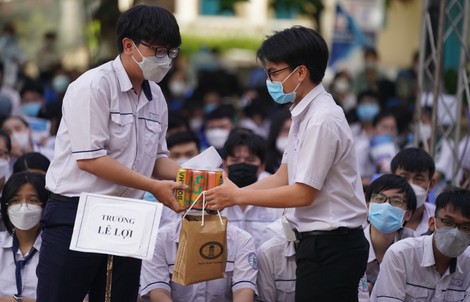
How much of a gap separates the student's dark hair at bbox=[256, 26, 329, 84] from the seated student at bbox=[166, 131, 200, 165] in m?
3.06

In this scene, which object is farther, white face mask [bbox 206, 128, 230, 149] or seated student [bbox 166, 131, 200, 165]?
white face mask [bbox 206, 128, 230, 149]

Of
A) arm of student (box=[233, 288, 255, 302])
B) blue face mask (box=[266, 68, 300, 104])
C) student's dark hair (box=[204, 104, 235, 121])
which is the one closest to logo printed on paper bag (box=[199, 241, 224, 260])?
blue face mask (box=[266, 68, 300, 104])

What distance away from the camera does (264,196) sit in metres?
4.20

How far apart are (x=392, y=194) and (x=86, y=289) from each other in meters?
2.15

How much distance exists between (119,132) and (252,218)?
243 centimetres

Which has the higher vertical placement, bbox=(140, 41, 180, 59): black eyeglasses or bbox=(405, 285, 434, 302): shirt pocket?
bbox=(140, 41, 180, 59): black eyeglasses

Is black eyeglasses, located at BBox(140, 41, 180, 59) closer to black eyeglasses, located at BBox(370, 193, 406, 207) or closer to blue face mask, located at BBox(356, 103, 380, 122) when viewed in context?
black eyeglasses, located at BBox(370, 193, 406, 207)

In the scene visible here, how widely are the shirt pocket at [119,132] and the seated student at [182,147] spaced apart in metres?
2.86

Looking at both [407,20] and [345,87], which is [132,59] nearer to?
[345,87]

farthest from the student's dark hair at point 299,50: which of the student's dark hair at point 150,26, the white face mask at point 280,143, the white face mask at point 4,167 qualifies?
the white face mask at point 280,143

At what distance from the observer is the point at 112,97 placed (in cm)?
434

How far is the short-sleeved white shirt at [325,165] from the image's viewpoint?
13.4 feet

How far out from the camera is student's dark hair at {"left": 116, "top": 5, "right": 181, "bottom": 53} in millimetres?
4336

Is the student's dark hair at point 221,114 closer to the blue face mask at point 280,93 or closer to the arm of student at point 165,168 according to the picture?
the arm of student at point 165,168
